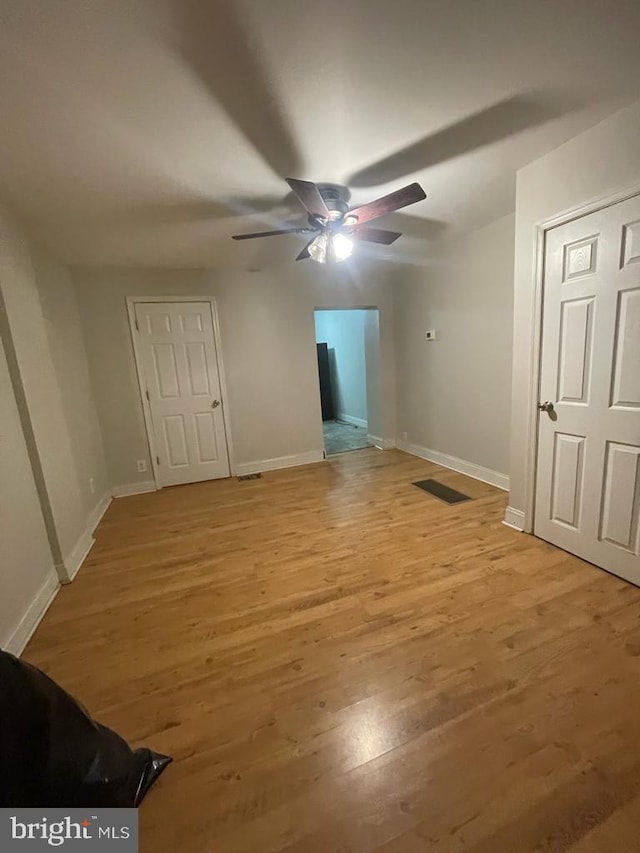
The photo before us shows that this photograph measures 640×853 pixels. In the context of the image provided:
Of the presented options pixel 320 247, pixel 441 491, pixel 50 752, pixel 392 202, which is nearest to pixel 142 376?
pixel 320 247

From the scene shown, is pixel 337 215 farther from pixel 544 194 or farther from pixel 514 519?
pixel 514 519

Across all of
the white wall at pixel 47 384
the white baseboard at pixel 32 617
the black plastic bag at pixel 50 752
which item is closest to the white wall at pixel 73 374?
the white wall at pixel 47 384

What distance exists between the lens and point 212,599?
2105 millimetres

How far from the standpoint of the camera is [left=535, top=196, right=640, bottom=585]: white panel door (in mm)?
1864

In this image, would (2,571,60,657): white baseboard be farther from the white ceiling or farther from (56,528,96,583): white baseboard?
the white ceiling

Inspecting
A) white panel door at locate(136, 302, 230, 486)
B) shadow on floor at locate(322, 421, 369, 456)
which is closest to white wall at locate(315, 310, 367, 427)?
shadow on floor at locate(322, 421, 369, 456)

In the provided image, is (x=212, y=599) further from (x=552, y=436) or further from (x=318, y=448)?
(x=318, y=448)

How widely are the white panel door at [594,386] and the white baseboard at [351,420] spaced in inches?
161

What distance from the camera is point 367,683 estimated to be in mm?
1506

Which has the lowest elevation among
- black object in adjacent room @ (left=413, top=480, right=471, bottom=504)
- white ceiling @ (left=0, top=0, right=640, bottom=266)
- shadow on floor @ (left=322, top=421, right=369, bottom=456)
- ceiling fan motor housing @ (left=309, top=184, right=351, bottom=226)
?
black object in adjacent room @ (left=413, top=480, right=471, bottom=504)

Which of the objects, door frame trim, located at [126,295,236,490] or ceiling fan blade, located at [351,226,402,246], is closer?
ceiling fan blade, located at [351,226,402,246]

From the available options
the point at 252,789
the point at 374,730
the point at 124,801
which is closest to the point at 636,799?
the point at 374,730

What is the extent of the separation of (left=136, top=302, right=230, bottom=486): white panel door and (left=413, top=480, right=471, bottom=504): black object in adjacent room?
7.55 ft

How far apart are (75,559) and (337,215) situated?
9.70 ft
